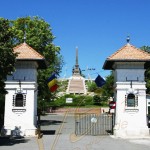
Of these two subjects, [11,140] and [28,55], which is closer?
[11,140]

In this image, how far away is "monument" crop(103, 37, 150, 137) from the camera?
24078mm

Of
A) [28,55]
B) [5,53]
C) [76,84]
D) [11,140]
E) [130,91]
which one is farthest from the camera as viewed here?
[76,84]

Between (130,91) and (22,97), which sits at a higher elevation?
(130,91)

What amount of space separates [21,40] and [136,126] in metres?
16.9

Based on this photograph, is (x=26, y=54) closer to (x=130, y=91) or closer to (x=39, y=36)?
(x=130, y=91)

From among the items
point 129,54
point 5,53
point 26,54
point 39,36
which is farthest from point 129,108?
point 39,36

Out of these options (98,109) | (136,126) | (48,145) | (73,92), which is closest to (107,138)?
(136,126)

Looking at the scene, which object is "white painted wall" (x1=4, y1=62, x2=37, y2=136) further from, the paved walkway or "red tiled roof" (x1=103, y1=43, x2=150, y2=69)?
"red tiled roof" (x1=103, y1=43, x2=150, y2=69)

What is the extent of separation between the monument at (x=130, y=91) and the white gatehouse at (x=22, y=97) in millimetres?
5120

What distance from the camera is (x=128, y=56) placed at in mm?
24469

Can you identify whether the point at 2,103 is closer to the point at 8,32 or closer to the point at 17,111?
the point at 17,111

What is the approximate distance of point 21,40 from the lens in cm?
3653

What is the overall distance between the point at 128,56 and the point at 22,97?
7477 millimetres

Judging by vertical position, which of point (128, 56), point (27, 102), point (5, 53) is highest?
point (128, 56)
